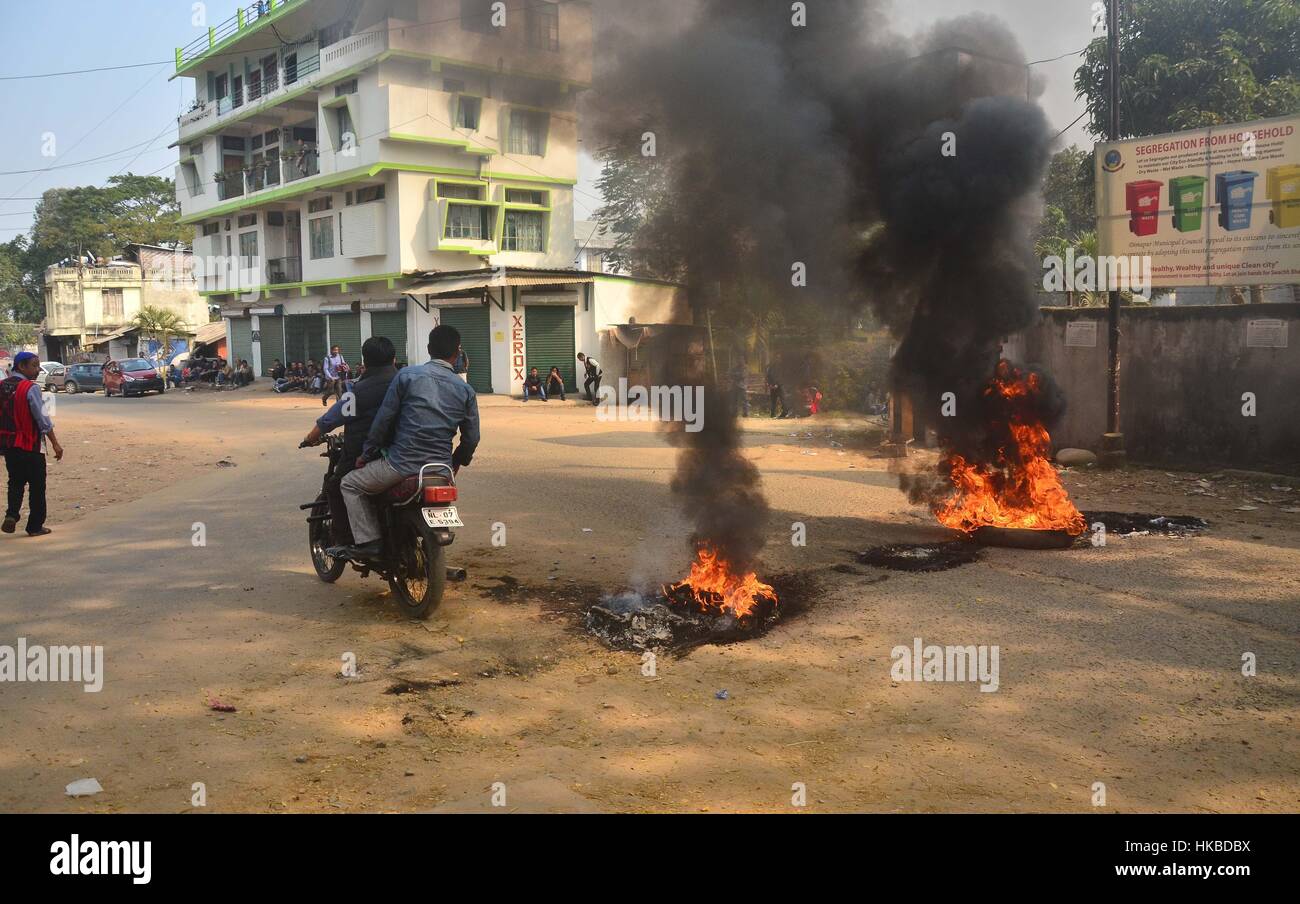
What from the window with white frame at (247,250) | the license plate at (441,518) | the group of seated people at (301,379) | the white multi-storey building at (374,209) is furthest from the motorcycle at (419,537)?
the window with white frame at (247,250)

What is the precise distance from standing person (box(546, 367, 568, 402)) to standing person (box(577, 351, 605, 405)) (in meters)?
0.79

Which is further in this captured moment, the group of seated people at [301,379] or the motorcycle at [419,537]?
the group of seated people at [301,379]

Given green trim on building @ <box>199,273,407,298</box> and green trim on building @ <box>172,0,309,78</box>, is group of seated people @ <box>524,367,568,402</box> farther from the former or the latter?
green trim on building @ <box>172,0,309,78</box>

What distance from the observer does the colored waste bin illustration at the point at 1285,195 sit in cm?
1102

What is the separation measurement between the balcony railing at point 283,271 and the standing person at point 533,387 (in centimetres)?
1451

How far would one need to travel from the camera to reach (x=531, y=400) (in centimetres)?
2745

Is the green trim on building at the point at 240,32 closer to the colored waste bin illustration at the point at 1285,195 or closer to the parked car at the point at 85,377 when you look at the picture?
the parked car at the point at 85,377

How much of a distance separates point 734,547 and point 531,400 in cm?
2140

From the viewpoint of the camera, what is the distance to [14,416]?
8.85 meters

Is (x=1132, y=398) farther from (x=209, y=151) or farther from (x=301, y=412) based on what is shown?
(x=209, y=151)

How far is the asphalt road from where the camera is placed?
3.81 metres

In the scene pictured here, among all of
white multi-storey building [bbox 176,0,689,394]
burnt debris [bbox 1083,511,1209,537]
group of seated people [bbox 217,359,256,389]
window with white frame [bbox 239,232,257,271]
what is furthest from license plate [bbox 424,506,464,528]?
window with white frame [bbox 239,232,257,271]

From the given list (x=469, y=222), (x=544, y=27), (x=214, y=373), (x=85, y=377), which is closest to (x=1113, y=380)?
(x=544, y=27)

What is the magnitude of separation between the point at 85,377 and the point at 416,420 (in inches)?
1613
